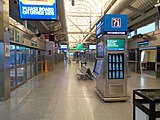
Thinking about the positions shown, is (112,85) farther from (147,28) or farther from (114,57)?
(147,28)

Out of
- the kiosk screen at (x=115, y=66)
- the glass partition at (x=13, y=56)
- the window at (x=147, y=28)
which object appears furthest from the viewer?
the window at (x=147, y=28)

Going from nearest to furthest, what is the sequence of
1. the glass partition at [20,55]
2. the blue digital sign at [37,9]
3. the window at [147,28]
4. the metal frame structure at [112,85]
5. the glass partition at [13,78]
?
the blue digital sign at [37,9]
the metal frame structure at [112,85]
the glass partition at [13,78]
the glass partition at [20,55]
the window at [147,28]

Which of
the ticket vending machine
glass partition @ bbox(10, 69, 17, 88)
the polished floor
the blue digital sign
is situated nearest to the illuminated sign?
the ticket vending machine

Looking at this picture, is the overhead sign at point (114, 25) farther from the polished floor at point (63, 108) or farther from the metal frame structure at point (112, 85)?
the polished floor at point (63, 108)

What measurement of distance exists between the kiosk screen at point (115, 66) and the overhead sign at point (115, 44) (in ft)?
0.71

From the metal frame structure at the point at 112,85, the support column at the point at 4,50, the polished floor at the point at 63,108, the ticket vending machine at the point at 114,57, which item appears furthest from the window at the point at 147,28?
the support column at the point at 4,50

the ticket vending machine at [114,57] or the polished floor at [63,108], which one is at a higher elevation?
the ticket vending machine at [114,57]

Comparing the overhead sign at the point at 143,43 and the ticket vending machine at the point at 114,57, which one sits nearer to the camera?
the ticket vending machine at the point at 114,57

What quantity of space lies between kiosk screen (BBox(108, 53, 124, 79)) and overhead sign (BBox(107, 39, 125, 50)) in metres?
0.22

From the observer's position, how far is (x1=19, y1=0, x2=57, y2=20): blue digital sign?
544 cm

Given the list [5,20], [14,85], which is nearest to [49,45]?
[14,85]

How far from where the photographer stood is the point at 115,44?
5797 mm

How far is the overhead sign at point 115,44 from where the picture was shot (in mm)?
5785

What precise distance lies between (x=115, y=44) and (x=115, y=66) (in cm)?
66
